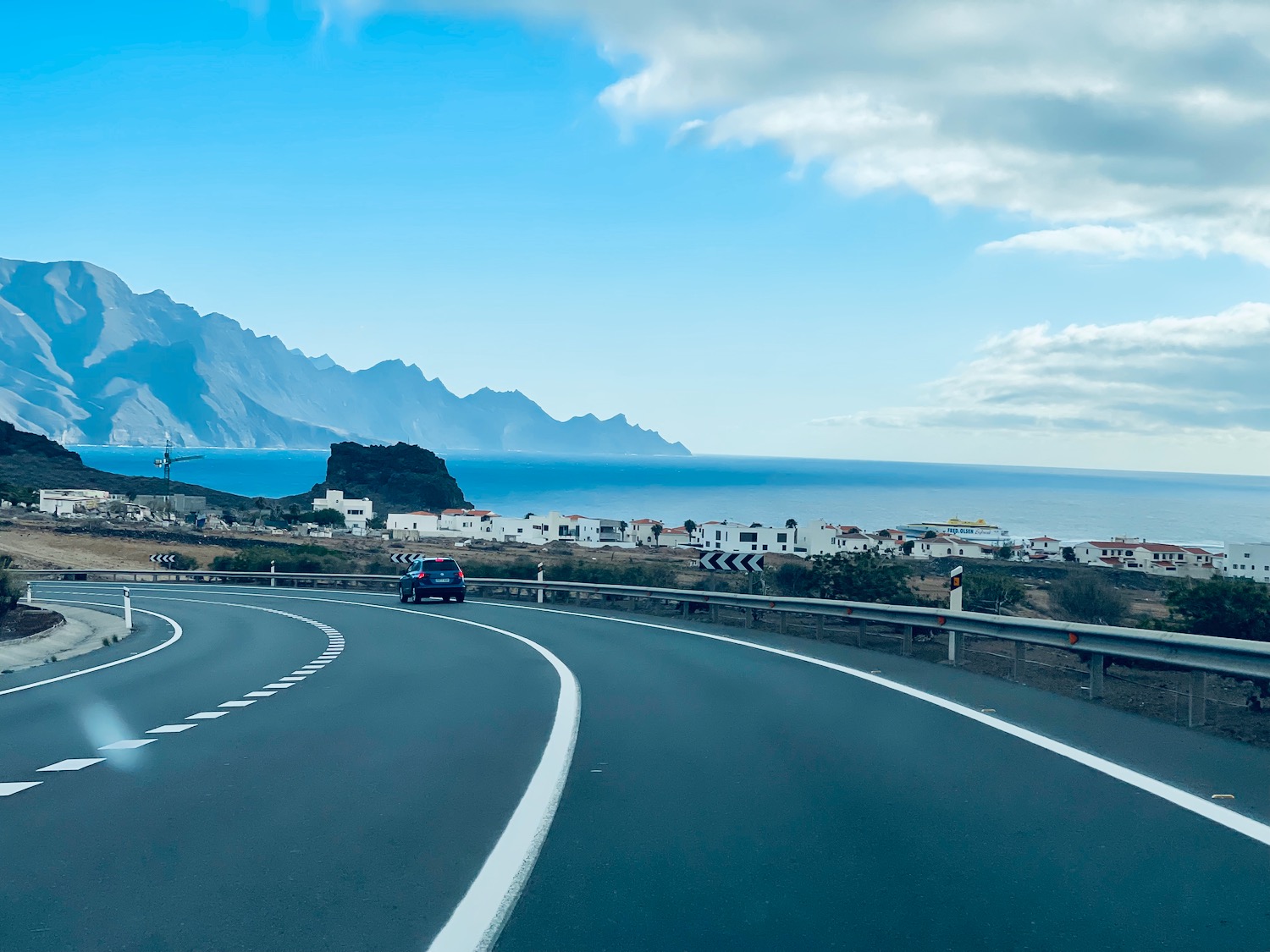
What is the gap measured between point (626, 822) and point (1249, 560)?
285ft

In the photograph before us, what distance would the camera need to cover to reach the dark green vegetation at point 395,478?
185750mm

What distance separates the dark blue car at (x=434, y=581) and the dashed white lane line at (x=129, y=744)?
27551mm

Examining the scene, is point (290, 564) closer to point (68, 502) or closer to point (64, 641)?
point (64, 641)

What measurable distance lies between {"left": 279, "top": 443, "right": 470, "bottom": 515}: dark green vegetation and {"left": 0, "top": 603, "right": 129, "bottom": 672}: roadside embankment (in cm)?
14862

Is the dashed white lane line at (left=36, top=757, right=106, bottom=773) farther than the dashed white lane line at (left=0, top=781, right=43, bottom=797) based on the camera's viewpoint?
Yes

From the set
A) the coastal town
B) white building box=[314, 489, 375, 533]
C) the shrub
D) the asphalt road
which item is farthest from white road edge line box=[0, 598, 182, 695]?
white building box=[314, 489, 375, 533]

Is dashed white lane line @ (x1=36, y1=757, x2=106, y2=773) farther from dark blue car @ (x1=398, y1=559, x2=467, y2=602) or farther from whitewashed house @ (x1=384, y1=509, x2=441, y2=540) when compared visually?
whitewashed house @ (x1=384, y1=509, x2=441, y2=540)

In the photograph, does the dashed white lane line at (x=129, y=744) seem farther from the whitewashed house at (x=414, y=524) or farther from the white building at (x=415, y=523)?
the white building at (x=415, y=523)

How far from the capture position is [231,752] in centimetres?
960

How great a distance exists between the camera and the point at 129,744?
1022cm

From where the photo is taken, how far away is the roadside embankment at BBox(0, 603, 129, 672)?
68.3 feet

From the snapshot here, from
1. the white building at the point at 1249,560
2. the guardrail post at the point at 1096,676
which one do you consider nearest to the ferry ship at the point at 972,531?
the white building at the point at 1249,560

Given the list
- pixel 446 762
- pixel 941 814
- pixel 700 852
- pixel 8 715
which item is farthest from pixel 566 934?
pixel 8 715

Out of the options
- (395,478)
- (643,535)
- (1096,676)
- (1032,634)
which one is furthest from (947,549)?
(395,478)
